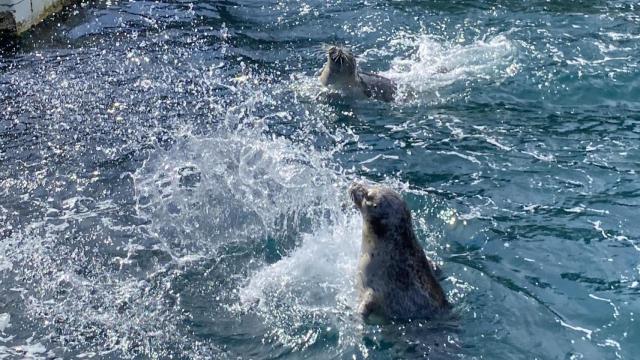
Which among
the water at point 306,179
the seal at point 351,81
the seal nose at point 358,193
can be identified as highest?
the seal nose at point 358,193

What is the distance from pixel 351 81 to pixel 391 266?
4666 mm

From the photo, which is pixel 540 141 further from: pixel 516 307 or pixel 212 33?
pixel 212 33

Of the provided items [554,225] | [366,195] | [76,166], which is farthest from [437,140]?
[76,166]

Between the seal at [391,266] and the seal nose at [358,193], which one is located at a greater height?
the seal nose at [358,193]

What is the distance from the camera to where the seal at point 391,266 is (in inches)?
270

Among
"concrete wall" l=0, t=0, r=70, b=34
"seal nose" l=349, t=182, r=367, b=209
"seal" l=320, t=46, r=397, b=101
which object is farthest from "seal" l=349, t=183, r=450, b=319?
"concrete wall" l=0, t=0, r=70, b=34

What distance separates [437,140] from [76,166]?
4.25m

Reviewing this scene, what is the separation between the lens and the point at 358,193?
737cm

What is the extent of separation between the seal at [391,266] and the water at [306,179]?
17cm

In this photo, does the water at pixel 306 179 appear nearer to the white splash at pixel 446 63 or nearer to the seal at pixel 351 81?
the white splash at pixel 446 63

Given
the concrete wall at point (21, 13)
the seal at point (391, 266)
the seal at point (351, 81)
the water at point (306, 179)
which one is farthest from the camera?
the concrete wall at point (21, 13)

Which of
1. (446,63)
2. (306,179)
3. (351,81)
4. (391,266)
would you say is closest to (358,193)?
(391,266)

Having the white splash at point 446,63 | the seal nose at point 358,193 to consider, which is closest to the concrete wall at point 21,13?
the white splash at point 446,63

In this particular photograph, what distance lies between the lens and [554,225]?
826 centimetres
